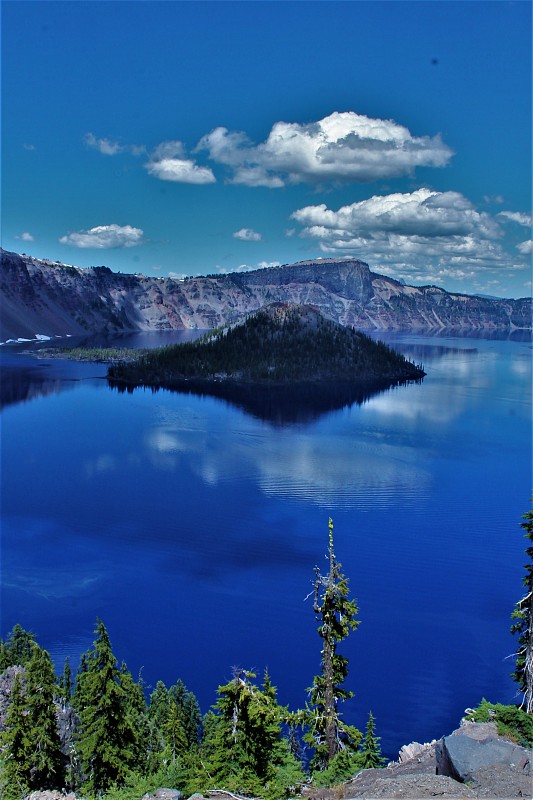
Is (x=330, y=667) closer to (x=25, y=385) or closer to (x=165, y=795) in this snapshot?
(x=165, y=795)

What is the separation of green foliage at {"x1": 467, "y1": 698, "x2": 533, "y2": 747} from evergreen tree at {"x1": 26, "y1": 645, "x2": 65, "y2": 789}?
1405 centimetres

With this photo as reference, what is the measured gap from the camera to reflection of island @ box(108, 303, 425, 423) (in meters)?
130

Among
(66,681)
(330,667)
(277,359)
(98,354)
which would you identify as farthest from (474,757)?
(98,354)

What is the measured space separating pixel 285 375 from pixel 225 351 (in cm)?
2413

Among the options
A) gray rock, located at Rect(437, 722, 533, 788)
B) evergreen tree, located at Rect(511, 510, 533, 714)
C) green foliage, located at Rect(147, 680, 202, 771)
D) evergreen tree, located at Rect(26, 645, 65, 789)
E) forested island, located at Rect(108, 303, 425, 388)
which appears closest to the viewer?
gray rock, located at Rect(437, 722, 533, 788)

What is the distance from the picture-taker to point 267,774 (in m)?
14.8

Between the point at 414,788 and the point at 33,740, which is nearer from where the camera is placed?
the point at 414,788

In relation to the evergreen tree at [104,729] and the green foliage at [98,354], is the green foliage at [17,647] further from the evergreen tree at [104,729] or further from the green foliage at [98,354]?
the green foliage at [98,354]

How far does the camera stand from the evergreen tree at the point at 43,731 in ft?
66.7

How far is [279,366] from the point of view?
511 ft

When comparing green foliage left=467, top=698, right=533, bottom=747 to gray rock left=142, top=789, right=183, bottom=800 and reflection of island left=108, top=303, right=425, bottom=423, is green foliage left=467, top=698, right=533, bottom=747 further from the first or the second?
reflection of island left=108, top=303, right=425, bottom=423

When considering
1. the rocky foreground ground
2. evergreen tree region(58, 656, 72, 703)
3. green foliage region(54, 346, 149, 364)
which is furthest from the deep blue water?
green foliage region(54, 346, 149, 364)

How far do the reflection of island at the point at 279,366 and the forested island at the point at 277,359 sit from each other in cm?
24

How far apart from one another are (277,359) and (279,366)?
4.65 metres
